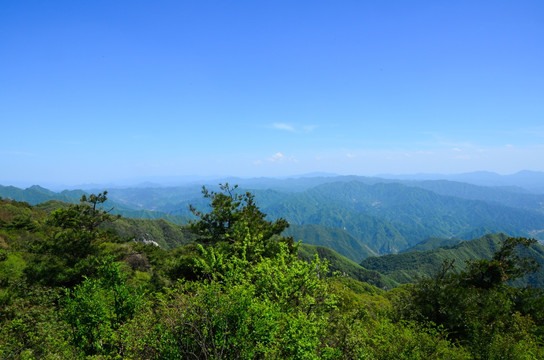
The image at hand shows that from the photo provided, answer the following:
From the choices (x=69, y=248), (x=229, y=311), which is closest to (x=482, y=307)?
(x=229, y=311)

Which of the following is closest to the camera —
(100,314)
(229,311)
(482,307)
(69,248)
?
(229,311)

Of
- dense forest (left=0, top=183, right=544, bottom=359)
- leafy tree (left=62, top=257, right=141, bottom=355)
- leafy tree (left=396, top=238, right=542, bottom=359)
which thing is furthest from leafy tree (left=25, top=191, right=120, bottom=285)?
leafy tree (left=396, top=238, right=542, bottom=359)

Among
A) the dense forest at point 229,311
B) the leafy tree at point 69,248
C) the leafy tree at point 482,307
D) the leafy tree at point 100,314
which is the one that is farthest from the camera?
the leafy tree at point 69,248

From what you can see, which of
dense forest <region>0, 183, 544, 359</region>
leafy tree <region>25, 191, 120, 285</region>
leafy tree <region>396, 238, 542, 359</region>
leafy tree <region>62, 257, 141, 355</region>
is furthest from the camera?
leafy tree <region>25, 191, 120, 285</region>

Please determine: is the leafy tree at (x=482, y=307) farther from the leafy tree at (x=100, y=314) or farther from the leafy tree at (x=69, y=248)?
the leafy tree at (x=69, y=248)

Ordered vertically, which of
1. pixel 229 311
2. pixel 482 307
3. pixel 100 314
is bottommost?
pixel 482 307

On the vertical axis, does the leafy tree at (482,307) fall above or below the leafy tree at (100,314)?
below

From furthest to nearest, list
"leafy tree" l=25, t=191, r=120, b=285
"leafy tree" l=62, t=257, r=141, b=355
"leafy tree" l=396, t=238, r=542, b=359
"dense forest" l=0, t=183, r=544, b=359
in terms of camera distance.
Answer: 1. "leafy tree" l=25, t=191, r=120, b=285
2. "leafy tree" l=396, t=238, r=542, b=359
3. "leafy tree" l=62, t=257, r=141, b=355
4. "dense forest" l=0, t=183, r=544, b=359

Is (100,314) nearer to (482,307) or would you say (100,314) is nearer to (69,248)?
(69,248)

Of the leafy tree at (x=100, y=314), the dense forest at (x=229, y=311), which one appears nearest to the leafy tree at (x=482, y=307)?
the dense forest at (x=229, y=311)

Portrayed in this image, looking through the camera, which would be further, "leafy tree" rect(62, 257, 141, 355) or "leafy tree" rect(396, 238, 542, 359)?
"leafy tree" rect(396, 238, 542, 359)

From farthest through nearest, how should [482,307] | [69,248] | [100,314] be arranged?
[69,248] → [482,307] → [100,314]

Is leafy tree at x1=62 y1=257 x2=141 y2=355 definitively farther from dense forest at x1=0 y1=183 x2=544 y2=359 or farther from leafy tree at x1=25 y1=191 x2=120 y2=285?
leafy tree at x1=25 y1=191 x2=120 y2=285

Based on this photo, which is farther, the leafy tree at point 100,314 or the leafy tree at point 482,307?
the leafy tree at point 482,307
